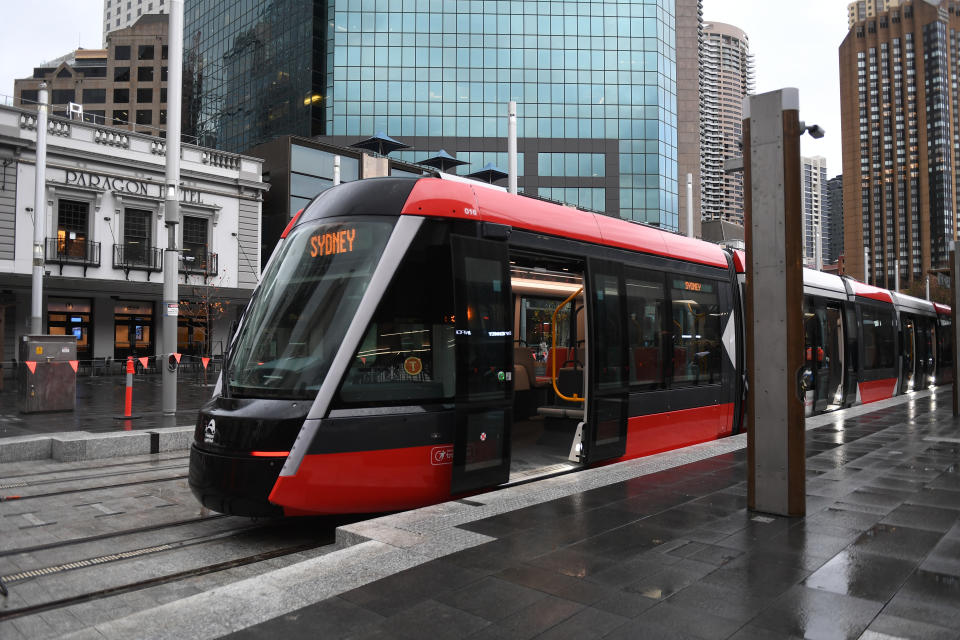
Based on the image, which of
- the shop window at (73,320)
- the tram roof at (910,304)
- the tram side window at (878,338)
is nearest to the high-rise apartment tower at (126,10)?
the shop window at (73,320)

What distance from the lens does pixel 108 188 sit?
92.8 feet

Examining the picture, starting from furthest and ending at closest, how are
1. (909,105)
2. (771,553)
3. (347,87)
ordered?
(909,105) → (347,87) → (771,553)

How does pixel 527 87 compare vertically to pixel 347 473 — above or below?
above

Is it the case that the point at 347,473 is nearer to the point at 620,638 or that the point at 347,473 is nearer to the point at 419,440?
the point at 419,440

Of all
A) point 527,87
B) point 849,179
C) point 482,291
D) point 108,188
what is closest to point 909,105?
point 849,179

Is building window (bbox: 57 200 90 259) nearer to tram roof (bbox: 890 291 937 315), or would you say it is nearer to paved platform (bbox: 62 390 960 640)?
paved platform (bbox: 62 390 960 640)

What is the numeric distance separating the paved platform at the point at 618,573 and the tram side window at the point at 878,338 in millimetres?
11038

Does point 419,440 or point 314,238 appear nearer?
point 419,440

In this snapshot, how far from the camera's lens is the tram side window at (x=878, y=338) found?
1625 cm

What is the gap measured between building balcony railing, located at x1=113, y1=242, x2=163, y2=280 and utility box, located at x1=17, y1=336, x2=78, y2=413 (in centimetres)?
1570

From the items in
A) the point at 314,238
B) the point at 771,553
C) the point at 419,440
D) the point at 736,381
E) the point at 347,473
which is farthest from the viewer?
the point at 736,381

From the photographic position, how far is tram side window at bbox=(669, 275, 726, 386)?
9789mm

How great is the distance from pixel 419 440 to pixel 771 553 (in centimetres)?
301

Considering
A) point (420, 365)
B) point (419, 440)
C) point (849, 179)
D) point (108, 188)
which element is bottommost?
point (419, 440)
